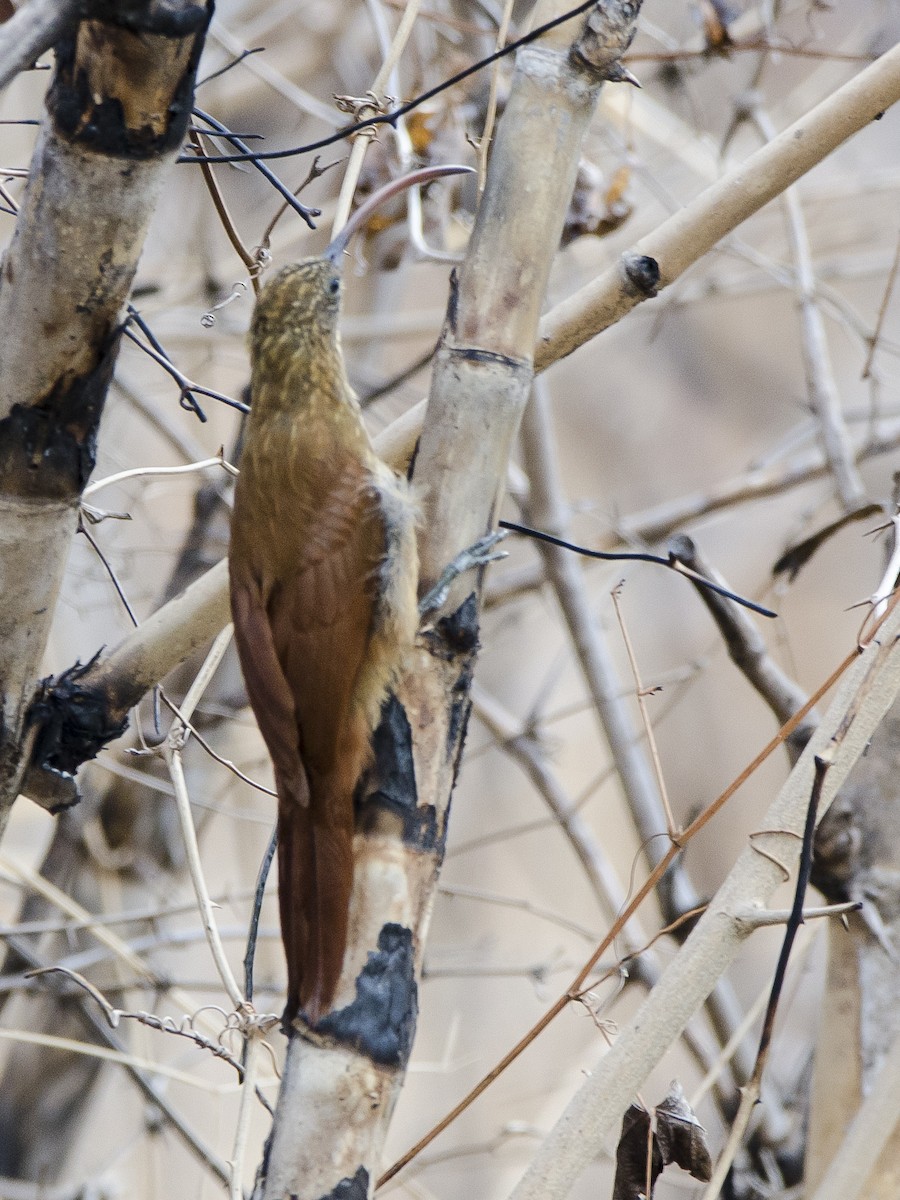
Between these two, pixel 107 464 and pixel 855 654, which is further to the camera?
pixel 107 464

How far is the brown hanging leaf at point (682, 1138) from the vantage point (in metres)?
1.21

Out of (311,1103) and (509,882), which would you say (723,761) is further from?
(311,1103)

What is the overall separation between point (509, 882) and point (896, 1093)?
6.21 meters

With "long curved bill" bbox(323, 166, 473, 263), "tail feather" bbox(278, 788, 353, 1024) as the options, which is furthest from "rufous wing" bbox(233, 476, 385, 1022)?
"long curved bill" bbox(323, 166, 473, 263)

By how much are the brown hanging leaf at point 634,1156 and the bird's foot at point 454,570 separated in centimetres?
51

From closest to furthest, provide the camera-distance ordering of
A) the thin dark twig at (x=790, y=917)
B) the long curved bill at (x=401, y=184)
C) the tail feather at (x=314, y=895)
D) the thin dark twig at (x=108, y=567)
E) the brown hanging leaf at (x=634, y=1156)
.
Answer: the thin dark twig at (x=790, y=917) < the tail feather at (x=314, y=895) < the brown hanging leaf at (x=634, y=1156) < the long curved bill at (x=401, y=184) < the thin dark twig at (x=108, y=567)

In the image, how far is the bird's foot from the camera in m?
1.15

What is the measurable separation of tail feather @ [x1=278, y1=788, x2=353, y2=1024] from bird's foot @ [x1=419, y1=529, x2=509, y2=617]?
22 cm

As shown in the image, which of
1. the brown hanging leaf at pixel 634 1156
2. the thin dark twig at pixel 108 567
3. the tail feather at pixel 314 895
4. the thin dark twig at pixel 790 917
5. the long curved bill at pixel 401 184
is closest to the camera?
the thin dark twig at pixel 790 917

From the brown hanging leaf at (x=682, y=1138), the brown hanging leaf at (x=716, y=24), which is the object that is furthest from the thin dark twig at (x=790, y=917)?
the brown hanging leaf at (x=716, y=24)

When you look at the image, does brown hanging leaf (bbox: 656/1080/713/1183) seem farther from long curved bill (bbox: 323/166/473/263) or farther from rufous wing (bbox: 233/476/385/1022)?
long curved bill (bbox: 323/166/473/263)

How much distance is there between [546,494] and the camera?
2.88 meters

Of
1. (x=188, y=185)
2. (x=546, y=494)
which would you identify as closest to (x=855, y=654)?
(x=546, y=494)

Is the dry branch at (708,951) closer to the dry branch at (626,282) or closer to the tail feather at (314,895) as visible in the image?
the tail feather at (314,895)
